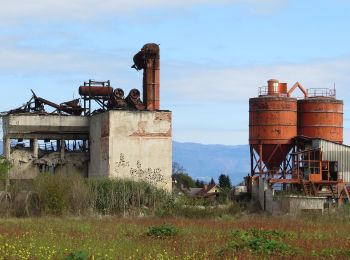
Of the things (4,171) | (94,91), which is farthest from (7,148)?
(94,91)

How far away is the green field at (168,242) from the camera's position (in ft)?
52.9

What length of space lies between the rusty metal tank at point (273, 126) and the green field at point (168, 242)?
23.7 metres

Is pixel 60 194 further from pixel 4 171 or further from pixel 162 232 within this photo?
pixel 162 232

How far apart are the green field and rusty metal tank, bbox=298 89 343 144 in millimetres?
25282

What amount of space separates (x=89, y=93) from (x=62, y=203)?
63.3ft

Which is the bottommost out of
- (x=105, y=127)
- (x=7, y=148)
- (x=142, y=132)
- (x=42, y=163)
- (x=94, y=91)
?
(x=42, y=163)

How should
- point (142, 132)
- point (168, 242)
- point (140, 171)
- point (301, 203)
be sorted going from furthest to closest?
point (142, 132) → point (140, 171) → point (301, 203) → point (168, 242)

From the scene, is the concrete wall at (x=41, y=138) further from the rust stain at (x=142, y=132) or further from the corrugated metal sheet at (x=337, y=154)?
the corrugated metal sheet at (x=337, y=154)

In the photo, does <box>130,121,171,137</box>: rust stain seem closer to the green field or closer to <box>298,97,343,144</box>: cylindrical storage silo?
<box>298,97,343,144</box>: cylindrical storage silo

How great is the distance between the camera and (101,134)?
50.6m

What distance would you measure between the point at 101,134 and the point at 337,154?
16084mm

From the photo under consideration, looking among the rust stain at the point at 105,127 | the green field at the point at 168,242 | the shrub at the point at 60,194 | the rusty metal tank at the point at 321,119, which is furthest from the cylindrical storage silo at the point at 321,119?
the green field at the point at 168,242

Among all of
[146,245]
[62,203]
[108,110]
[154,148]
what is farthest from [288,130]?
[146,245]

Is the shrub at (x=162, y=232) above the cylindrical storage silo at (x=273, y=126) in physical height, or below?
below
